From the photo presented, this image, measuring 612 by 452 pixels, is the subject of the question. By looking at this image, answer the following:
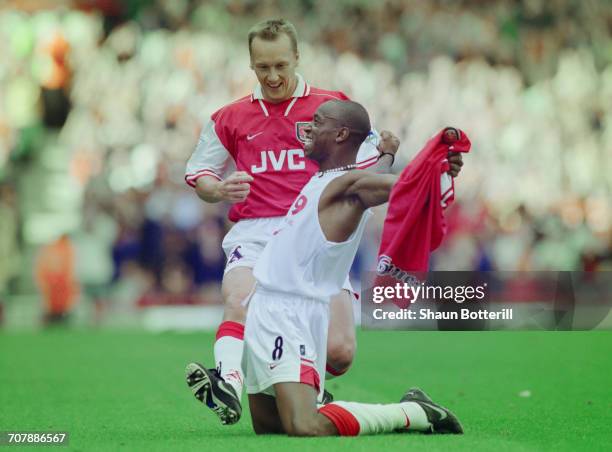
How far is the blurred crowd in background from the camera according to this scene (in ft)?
66.4

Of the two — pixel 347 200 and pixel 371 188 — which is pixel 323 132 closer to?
pixel 347 200

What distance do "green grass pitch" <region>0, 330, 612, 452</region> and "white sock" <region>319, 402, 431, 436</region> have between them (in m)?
0.09

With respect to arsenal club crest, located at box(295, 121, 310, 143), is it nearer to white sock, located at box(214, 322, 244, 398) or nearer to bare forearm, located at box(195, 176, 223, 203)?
bare forearm, located at box(195, 176, 223, 203)

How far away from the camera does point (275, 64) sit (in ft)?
26.9

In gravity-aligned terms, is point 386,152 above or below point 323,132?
below

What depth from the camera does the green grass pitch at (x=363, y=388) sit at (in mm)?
6953

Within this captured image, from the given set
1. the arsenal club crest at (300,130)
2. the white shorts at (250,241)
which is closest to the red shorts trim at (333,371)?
the white shorts at (250,241)

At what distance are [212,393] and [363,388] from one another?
3.86 metres

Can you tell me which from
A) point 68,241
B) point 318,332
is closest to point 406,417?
point 318,332

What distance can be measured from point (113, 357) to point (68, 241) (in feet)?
20.2

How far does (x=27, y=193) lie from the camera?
22.0 m

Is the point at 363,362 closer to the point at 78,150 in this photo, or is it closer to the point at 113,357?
the point at 113,357

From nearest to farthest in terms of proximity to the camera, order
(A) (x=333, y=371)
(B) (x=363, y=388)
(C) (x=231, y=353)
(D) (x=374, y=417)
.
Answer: (D) (x=374, y=417), (C) (x=231, y=353), (A) (x=333, y=371), (B) (x=363, y=388)

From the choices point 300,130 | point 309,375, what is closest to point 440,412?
point 309,375
